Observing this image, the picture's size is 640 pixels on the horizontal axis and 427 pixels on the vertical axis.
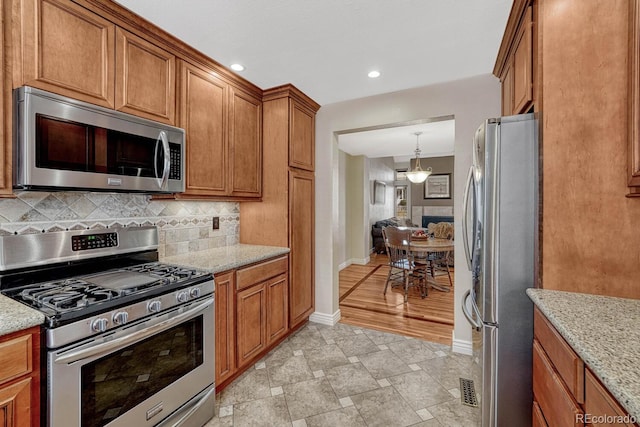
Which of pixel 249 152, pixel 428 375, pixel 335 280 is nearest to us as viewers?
pixel 428 375

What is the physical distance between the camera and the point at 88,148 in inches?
57.1

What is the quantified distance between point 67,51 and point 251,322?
198 centimetres

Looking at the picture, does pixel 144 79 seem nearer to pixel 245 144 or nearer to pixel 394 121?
pixel 245 144

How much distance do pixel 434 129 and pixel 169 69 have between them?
386 centimetres

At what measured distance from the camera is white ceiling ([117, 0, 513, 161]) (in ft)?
5.17

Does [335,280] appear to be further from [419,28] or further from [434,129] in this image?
[434,129]

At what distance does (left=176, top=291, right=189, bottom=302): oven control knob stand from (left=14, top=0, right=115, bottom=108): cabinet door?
1.13 metres

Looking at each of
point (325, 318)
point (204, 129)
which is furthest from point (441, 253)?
point (204, 129)

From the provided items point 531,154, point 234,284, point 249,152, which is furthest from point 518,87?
point 234,284

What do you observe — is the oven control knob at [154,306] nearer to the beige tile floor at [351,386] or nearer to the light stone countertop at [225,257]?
the light stone countertop at [225,257]

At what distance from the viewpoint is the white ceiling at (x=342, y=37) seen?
158 cm

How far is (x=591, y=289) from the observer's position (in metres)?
1.20

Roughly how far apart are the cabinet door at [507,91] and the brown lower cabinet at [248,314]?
215 cm

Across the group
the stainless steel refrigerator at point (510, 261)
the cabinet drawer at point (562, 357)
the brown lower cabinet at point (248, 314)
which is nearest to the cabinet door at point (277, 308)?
the brown lower cabinet at point (248, 314)
